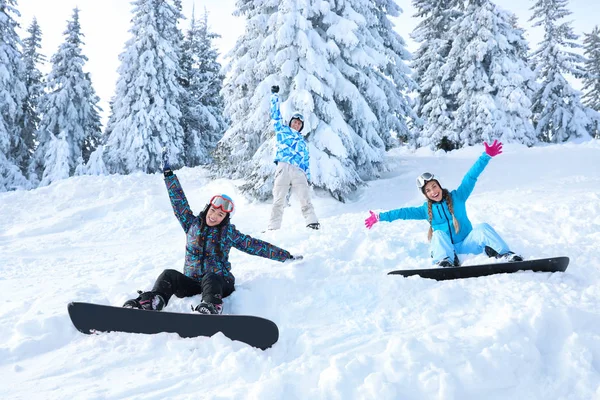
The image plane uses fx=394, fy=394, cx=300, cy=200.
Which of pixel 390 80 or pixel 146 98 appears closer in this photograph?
pixel 390 80

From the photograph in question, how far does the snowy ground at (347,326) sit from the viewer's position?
2.50m

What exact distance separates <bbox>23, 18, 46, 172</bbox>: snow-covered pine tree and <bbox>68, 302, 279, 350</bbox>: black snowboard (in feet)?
76.7

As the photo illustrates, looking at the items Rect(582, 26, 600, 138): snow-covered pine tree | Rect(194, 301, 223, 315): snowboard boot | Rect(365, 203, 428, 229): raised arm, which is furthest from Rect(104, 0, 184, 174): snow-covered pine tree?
Rect(582, 26, 600, 138): snow-covered pine tree

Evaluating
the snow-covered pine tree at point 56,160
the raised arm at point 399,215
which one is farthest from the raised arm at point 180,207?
the snow-covered pine tree at point 56,160

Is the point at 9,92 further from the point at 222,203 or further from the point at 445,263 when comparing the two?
the point at 445,263

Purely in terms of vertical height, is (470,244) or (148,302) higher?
(148,302)

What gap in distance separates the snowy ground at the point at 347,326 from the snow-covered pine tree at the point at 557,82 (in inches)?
764

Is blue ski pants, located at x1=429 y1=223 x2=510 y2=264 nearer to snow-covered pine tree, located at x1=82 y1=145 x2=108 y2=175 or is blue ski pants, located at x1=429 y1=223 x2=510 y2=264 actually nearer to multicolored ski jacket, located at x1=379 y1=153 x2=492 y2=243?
multicolored ski jacket, located at x1=379 y1=153 x2=492 y2=243

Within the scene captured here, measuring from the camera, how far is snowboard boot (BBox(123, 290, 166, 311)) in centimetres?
340

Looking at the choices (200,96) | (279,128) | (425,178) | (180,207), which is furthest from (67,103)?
(425,178)

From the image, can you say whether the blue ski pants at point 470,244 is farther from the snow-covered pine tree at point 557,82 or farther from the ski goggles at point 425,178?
the snow-covered pine tree at point 557,82

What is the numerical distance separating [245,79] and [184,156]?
12.4 meters

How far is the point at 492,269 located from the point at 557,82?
975 inches

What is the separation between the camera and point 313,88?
953cm
